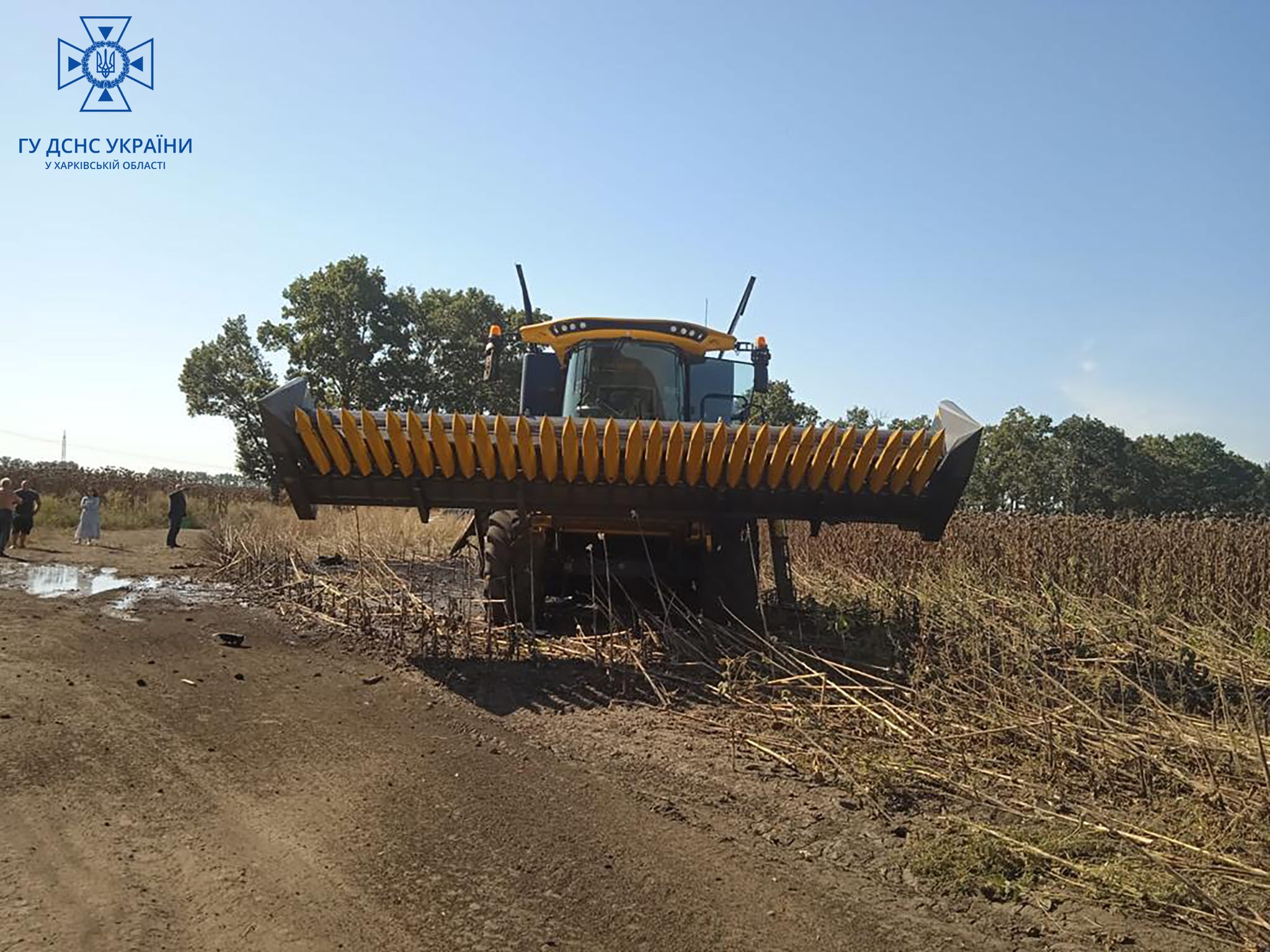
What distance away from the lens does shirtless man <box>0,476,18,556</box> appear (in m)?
15.6

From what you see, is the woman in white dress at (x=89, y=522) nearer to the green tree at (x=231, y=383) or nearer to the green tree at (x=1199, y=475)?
the green tree at (x=231, y=383)

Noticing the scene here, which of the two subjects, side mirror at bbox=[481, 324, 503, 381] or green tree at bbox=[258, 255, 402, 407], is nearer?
side mirror at bbox=[481, 324, 503, 381]

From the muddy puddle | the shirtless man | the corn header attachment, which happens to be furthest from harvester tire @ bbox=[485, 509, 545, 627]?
the shirtless man

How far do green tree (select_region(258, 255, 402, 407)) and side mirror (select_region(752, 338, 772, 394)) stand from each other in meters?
21.0

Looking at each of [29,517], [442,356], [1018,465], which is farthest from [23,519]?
[1018,465]

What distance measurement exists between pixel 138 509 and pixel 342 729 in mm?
25182

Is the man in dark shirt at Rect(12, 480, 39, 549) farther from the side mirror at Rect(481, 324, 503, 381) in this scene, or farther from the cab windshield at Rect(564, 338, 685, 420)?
the cab windshield at Rect(564, 338, 685, 420)

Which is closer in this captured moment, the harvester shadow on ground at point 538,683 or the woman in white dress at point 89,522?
the harvester shadow on ground at point 538,683

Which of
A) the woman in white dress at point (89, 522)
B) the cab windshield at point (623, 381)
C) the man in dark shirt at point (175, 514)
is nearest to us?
the cab windshield at point (623, 381)

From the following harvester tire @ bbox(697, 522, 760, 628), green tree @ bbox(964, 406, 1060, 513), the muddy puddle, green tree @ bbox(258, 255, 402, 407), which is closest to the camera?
harvester tire @ bbox(697, 522, 760, 628)

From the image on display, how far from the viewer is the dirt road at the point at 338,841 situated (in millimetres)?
Result: 2656

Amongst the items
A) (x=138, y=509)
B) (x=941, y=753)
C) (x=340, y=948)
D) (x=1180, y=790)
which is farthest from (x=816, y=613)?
(x=138, y=509)

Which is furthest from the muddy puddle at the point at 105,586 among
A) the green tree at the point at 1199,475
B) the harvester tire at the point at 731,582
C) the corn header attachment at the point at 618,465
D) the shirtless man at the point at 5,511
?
the green tree at the point at 1199,475

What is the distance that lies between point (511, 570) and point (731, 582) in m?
1.71
